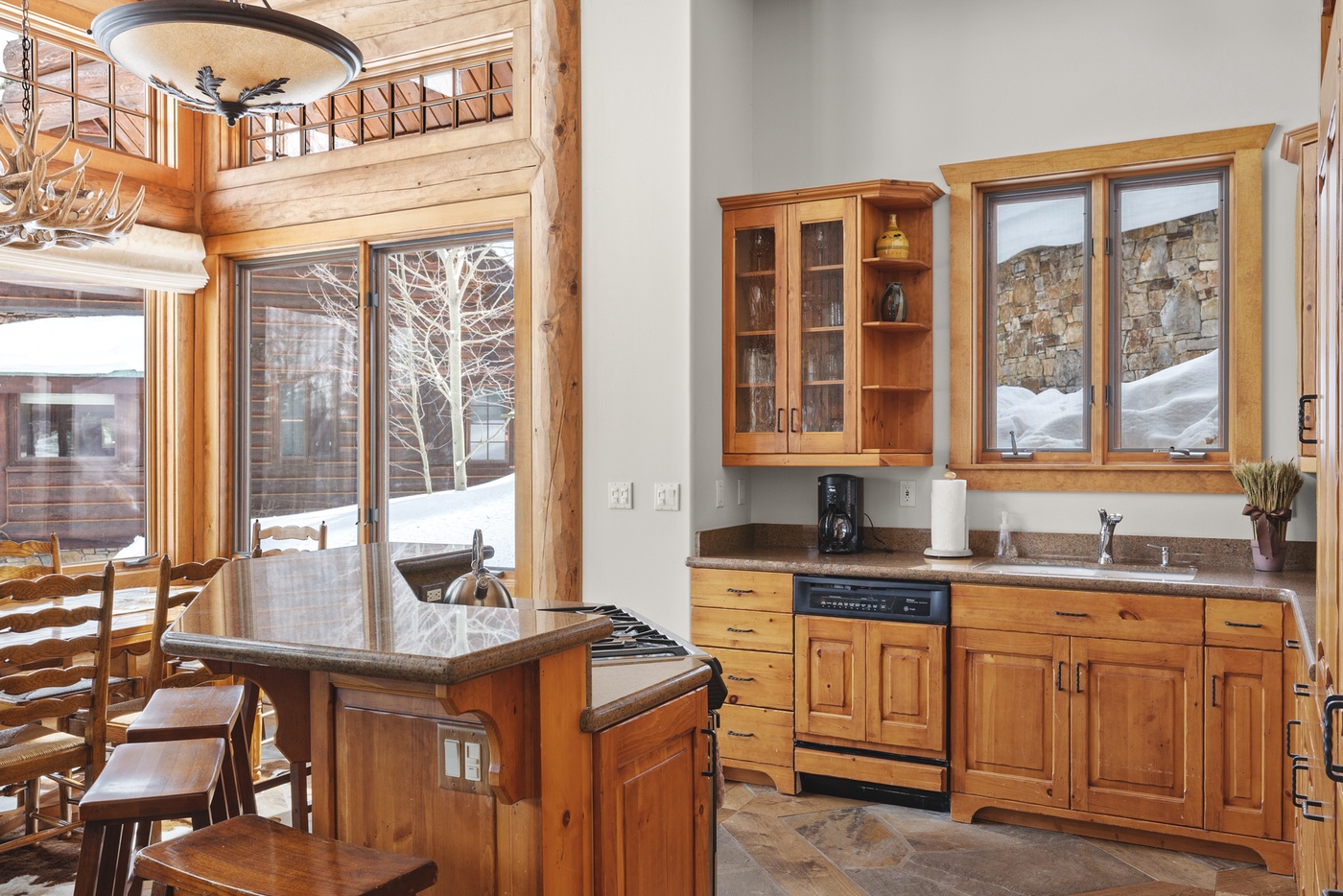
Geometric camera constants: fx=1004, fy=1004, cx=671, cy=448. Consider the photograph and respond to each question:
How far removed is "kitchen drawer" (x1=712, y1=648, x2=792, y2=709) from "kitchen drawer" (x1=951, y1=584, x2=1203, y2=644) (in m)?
0.71

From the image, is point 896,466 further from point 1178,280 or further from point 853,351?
point 1178,280

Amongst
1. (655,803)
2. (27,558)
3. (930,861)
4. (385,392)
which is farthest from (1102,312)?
(27,558)

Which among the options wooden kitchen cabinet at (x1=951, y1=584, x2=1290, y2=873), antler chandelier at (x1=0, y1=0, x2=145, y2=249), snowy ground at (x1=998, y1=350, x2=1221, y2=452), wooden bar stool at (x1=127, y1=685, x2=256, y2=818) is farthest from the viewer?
snowy ground at (x1=998, y1=350, x2=1221, y2=452)

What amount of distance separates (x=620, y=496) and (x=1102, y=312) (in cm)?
215

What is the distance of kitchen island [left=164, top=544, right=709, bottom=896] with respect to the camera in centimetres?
162

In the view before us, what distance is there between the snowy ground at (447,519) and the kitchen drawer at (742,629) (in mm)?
1023

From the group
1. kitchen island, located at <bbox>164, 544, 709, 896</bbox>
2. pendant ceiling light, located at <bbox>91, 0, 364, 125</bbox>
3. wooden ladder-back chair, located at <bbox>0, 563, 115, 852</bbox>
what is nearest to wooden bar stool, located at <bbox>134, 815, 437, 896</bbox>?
kitchen island, located at <bbox>164, 544, 709, 896</bbox>

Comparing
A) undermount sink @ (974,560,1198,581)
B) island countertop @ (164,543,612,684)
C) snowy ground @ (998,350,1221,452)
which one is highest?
snowy ground @ (998,350,1221,452)

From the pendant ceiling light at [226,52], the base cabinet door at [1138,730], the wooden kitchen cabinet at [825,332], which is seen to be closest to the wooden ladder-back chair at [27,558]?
the pendant ceiling light at [226,52]

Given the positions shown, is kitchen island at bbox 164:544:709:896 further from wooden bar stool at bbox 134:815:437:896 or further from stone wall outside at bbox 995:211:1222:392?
stone wall outside at bbox 995:211:1222:392

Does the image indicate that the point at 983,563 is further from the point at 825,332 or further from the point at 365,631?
the point at 365,631

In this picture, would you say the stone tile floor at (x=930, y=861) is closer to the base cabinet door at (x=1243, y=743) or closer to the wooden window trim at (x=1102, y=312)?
the base cabinet door at (x=1243, y=743)

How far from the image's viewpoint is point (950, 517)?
4109 millimetres

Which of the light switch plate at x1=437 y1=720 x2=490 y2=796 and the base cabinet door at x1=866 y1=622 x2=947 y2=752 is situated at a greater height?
the light switch plate at x1=437 y1=720 x2=490 y2=796
